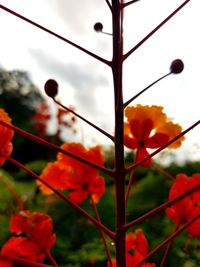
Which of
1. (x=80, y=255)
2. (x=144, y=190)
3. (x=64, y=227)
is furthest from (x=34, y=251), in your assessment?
(x=144, y=190)

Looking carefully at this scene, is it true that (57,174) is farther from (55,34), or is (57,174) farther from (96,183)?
(55,34)

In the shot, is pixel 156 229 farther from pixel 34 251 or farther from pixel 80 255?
pixel 34 251

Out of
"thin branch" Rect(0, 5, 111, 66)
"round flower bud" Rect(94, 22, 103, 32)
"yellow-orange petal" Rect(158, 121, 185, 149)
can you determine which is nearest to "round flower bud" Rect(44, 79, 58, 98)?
"thin branch" Rect(0, 5, 111, 66)

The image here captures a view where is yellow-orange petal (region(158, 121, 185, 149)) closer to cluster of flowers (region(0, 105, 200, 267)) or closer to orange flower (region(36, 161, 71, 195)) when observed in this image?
cluster of flowers (region(0, 105, 200, 267))

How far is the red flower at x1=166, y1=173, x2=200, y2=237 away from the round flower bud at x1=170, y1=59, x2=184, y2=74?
22 cm

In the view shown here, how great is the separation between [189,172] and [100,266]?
221cm

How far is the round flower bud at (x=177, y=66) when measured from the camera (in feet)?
2.42

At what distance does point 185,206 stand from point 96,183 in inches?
7.2

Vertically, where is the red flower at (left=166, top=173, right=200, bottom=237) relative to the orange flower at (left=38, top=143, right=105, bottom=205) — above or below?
below

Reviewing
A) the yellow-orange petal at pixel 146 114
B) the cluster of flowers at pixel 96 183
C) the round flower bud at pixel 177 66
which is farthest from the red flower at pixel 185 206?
the round flower bud at pixel 177 66

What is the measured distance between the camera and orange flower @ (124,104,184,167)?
33.3 inches

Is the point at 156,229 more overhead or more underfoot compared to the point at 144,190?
more underfoot

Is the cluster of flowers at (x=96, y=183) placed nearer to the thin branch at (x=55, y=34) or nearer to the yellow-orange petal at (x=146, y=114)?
the yellow-orange petal at (x=146, y=114)

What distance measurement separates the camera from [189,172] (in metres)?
4.33
